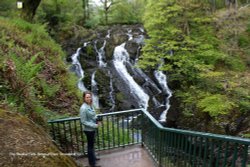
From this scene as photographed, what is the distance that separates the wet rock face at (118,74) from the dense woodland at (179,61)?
1604 millimetres

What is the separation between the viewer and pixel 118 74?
16.4 m

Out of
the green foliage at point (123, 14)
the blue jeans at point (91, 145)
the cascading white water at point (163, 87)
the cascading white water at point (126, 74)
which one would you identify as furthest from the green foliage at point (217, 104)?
the green foliage at point (123, 14)

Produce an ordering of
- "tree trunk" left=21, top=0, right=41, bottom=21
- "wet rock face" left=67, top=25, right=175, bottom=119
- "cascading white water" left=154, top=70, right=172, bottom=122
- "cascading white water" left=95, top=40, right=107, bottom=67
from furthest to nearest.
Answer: "cascading white water" left=95, top=40, right=107, bottom=67 → "wet rock face" left=67, top=25, right=175, bottom=119 → "cascading white water" left=154, top=70, right=172, bottom=122 → "tree trunk" left=21, top=0, right=41, bottom=21

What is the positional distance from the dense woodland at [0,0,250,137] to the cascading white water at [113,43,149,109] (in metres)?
1.73

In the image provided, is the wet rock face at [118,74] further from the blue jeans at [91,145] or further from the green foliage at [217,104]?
the blue jeans at [91,145]

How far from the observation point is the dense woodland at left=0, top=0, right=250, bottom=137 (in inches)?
255

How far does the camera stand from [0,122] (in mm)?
2883

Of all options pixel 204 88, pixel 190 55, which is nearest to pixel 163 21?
pixel 190 55

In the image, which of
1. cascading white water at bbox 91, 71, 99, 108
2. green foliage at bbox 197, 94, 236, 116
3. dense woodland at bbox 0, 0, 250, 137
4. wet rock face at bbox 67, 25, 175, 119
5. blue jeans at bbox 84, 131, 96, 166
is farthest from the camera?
wet rock face at bbox 67, 25, 175, 119

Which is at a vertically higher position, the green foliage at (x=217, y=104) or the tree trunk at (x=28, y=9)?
the tree trunk at (x=28, y=9)

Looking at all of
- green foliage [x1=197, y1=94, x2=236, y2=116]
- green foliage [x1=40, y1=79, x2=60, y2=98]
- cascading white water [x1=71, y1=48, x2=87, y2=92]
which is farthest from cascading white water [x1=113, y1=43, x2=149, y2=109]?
green foliage [x1=40, y1=79, x2=60, y2=98]

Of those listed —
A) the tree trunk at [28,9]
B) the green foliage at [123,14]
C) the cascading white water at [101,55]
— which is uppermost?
the green foliage at [123,14]

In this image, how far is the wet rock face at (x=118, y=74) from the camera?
14.0 m

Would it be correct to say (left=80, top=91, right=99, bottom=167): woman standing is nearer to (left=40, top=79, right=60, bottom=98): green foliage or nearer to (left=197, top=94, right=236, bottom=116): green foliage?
(left=40, top=79, right=60, bottom=98): green foliage
